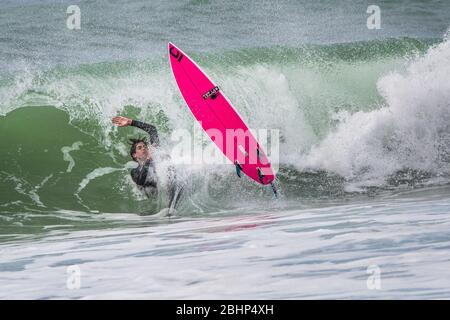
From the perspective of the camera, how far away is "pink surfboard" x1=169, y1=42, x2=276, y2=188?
9148mm

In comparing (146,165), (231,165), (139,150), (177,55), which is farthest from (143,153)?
(231,165)

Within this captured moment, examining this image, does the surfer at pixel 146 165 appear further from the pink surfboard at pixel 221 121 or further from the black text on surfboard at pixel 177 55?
the black text on surfboard at pixel 177 55

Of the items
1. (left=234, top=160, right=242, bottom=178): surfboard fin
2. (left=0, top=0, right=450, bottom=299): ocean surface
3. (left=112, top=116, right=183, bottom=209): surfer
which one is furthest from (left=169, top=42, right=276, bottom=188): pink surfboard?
(left=112, top=116, right=183, bottom=209): surfer

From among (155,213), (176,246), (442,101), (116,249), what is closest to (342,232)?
(176,246)

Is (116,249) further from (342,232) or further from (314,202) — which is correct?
(314,202)

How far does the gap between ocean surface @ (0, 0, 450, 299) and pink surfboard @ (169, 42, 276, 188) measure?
0.28 metres

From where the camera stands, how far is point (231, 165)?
995 centimetres

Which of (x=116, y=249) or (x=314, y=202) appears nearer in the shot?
(x=116, y=249)

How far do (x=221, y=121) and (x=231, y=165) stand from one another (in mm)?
936

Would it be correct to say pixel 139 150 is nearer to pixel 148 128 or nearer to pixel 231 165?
pixel 148 128

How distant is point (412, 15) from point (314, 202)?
32.9 ft

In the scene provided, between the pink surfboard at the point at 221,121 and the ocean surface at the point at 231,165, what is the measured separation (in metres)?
0.28
